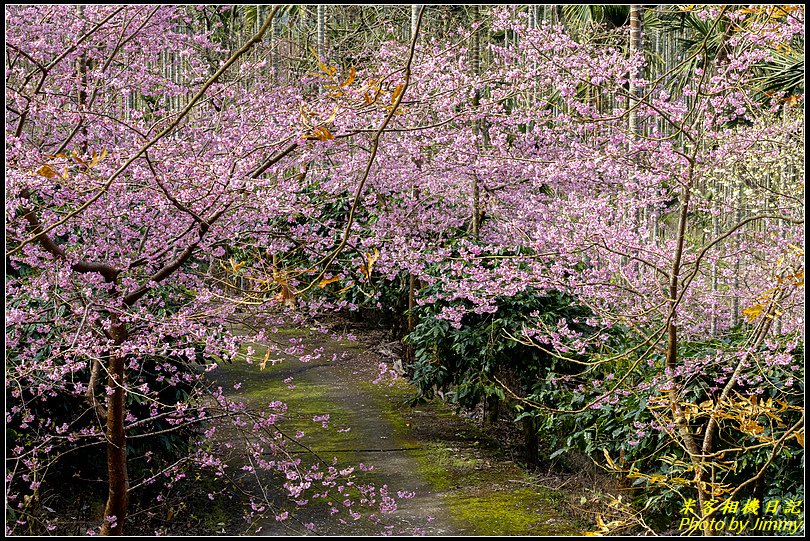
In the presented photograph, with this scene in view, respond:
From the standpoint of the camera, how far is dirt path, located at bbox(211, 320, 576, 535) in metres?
4.73

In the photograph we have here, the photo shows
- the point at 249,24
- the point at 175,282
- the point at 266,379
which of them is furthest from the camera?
the point at 249,24

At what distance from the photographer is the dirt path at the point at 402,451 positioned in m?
4.73

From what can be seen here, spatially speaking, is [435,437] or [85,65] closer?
[85,65]

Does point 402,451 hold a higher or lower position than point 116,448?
lower

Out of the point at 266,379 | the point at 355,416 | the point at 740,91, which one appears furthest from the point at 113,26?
the point at 266,379

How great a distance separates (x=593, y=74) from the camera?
4633 mm

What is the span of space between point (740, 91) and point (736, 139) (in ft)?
1.50

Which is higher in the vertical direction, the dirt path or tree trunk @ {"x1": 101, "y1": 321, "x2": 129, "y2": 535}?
tree trunk @ {"x1": 101, "y1": 321, "x2": 129, "y2": 535}

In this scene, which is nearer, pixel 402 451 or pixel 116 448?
pixel 116 448

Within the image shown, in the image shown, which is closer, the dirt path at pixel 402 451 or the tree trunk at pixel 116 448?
the tree trunk at pixel 116 448

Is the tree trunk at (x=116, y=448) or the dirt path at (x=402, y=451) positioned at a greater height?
the tree trunk at (x=116, y=448)

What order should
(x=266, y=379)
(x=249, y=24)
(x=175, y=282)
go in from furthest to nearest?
(x=249, y=24) → (x=266, y=379) → (x=175, y=282)

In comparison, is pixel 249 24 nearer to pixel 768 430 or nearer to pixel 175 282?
pixel 175 282

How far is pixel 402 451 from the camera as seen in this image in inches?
238
